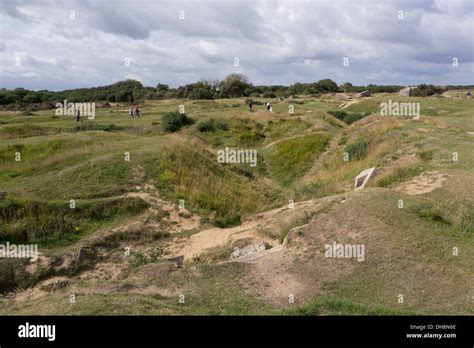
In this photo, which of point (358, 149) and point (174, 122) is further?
point (174, 122)

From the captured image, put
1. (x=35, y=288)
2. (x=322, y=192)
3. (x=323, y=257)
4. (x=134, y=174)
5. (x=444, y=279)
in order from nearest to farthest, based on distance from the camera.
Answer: (x=444, y=279) → (x=323, y=257) → (x=35, y=288) → (x=322, y=192) → (x=134, y=174)

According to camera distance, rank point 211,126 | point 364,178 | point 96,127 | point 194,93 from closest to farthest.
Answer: point 364,178 < point 96,127 < point 211,126 < point 194,93

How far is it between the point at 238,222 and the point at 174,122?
18.9 m

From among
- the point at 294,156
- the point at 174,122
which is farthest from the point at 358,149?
the point at 174,122

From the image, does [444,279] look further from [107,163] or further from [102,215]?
[107,163]

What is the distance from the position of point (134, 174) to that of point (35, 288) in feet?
25.5

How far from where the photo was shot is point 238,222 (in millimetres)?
17500

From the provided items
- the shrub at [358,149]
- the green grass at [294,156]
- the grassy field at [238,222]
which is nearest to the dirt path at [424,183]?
the grassy field at [238,222]

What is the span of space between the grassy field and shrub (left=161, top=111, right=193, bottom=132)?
7405 mm

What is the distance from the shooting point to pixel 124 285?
406 inches

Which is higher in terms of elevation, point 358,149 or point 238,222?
point 358,149

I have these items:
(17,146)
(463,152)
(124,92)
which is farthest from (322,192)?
(124,92)

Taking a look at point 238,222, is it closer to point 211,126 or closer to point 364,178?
point 364,178
